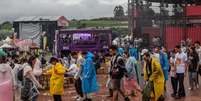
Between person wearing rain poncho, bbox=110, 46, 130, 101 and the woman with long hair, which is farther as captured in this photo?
person wearing rain poncho, bbox=110, 46, 130, 101

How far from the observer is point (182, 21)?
36656 millimetres

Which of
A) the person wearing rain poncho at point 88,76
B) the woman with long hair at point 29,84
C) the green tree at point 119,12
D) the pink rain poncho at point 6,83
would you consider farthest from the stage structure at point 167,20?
the pink rain poncho at point 6,83

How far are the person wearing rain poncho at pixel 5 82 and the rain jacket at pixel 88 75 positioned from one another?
558 centimetres

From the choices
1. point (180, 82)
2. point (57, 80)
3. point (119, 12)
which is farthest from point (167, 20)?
point (57, 80)

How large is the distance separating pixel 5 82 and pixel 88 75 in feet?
19.5

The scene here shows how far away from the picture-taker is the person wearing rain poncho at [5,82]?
10289mm

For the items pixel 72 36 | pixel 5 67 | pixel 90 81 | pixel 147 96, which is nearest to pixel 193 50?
pixel 90 81

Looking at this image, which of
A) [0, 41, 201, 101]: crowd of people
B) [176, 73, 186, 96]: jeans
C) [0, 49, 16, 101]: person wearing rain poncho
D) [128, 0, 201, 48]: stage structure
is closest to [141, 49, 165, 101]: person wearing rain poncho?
[0, 41, 201, 101]: crowd of people

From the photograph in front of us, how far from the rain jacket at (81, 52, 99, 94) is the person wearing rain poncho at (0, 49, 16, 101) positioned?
558 cm

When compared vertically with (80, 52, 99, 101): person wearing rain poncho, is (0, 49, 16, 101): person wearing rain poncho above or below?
above

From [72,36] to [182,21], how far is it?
7550 millimetres

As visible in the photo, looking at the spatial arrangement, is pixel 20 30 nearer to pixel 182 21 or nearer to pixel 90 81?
pixel 182 21

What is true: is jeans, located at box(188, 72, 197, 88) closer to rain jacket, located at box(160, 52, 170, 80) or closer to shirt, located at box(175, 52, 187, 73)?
shirt, located at box(175, 52, 187, 73)

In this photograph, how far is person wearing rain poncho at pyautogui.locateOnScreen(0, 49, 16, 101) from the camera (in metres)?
10.3
